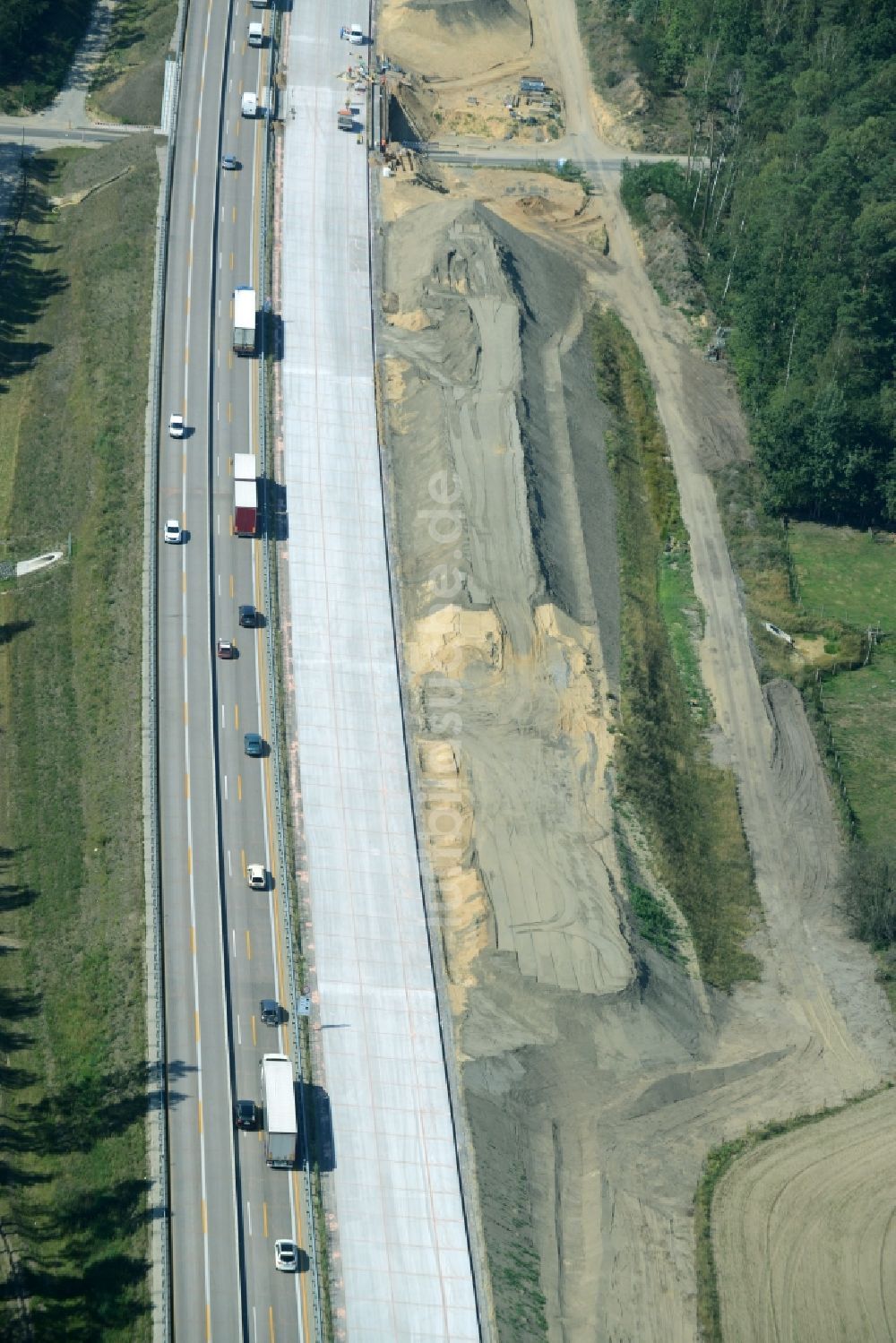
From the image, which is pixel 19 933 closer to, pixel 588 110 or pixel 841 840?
pixel 841 840

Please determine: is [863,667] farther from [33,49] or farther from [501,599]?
[33,49]

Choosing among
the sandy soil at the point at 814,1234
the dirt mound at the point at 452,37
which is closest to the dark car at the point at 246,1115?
the sandy soil at the point at 814,1234

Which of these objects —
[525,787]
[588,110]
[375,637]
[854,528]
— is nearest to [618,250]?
[588,110]

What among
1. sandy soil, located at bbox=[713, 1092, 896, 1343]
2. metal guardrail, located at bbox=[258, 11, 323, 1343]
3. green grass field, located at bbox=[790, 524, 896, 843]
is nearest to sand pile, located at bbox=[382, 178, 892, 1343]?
sandy soil, located at bbox=[713, 1092, 896, 1343]

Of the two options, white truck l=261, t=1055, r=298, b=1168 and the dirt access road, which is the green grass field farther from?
white truck l=261, t=1055, r=298, b=1168

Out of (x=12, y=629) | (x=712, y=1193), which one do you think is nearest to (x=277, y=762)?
(x=12, y=629)

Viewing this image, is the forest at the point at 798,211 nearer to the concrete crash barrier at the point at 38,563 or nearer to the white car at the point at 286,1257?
the concrete crash barrier at the point at 38,563
